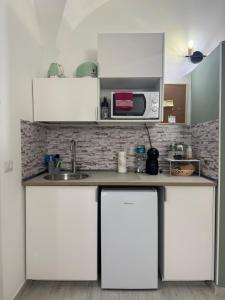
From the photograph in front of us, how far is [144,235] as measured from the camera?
5.57ft

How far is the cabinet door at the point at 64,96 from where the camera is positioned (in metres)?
1.92

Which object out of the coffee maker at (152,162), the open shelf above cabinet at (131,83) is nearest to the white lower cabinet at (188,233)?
the coffee maker at (152,162)

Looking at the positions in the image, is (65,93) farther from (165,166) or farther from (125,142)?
(165,166)

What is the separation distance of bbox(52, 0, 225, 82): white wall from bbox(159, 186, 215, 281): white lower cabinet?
1241mm

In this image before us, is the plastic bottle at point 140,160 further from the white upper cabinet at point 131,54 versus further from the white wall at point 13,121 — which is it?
the white wall at point 13,121

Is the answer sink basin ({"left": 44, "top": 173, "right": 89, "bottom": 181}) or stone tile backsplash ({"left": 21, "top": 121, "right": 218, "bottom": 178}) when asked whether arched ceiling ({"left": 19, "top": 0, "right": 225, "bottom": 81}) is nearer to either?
stone tile backsplash ({"left": 21, "top": 121, "right": 218, "bottom": 178})

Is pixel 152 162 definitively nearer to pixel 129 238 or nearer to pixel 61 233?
pixel 129 238

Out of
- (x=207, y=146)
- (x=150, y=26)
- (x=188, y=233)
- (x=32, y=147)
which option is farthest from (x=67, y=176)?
(x=150, y=26)

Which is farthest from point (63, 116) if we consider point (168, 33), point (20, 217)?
point (168, 33)

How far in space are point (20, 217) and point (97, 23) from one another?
200 cm

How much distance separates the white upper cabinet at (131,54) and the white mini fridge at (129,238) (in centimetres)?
100

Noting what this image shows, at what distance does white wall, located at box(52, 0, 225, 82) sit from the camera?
7.43 feet

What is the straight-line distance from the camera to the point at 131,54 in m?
1.87

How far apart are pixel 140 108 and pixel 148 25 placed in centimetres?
100
